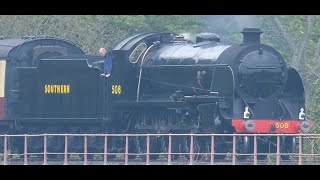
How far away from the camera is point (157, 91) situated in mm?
30859

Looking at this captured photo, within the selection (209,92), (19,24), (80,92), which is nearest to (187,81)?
(209,92)

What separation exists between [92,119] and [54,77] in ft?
4.71

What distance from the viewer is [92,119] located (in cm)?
3109

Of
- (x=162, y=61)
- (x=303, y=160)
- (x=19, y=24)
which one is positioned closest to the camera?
(x=303, y=160)

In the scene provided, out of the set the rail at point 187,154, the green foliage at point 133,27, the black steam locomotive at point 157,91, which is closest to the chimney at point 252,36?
the black steam locomotive at point 157,91

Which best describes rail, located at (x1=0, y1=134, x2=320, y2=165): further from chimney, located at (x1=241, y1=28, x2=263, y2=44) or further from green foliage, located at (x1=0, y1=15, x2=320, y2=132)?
green foliage, located at (x1=0, y1=15, x2=320, y2=132)

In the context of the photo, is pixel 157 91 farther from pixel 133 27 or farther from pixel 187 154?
pixel 133 27

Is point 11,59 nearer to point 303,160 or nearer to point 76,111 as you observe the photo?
point 76,111

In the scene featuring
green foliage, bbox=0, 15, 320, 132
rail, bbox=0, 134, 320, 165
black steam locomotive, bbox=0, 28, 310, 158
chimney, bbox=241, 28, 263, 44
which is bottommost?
rail, bbox=0, 134, 320, 165

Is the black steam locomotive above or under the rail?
above

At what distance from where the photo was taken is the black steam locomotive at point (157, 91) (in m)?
29.1

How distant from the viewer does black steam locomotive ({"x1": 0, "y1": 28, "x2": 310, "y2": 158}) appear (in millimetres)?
29078

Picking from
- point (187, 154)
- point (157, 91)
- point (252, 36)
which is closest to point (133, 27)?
point (157, 91)

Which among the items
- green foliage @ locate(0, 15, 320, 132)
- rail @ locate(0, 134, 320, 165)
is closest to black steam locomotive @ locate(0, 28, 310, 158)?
rail @ locate(0, 134, 320, 165)
